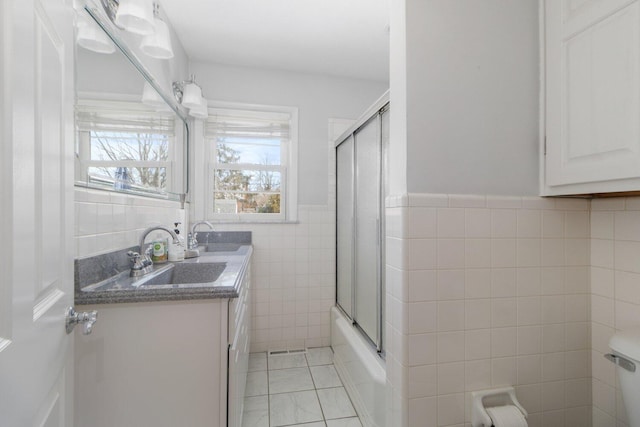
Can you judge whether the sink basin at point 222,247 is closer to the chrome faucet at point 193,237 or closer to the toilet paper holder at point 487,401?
the chrome faucet at point 193,237

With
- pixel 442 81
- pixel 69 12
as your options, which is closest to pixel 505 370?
pixel 442 81

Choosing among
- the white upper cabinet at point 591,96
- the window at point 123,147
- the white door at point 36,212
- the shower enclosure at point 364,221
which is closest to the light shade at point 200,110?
the window at point 123,147

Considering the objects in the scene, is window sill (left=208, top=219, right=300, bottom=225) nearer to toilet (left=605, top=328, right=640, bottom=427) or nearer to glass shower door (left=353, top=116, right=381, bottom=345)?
glass shower door (left=353, top=116, right=381, bottom=345)

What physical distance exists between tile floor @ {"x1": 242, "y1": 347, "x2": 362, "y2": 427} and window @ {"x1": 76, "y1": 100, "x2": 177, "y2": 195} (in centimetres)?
149

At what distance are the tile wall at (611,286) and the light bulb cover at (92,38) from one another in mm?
2179

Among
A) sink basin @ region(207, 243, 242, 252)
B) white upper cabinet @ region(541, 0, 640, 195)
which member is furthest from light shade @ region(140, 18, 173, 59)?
white upper cabinet @ region(541, 0, 640, 195)

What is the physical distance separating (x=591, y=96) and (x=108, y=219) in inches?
76.3

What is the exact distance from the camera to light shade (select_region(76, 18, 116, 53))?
1.09 meters

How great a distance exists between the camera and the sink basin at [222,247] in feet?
7.82

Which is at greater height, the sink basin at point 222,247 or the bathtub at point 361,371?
the sink basin at point 222,247

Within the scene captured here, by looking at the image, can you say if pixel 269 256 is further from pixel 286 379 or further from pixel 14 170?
pixel 14 170

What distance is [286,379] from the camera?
2.04 m

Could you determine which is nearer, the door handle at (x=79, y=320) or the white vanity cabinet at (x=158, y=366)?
the door handle at (x=79, y=320)

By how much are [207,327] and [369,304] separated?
1029mm
